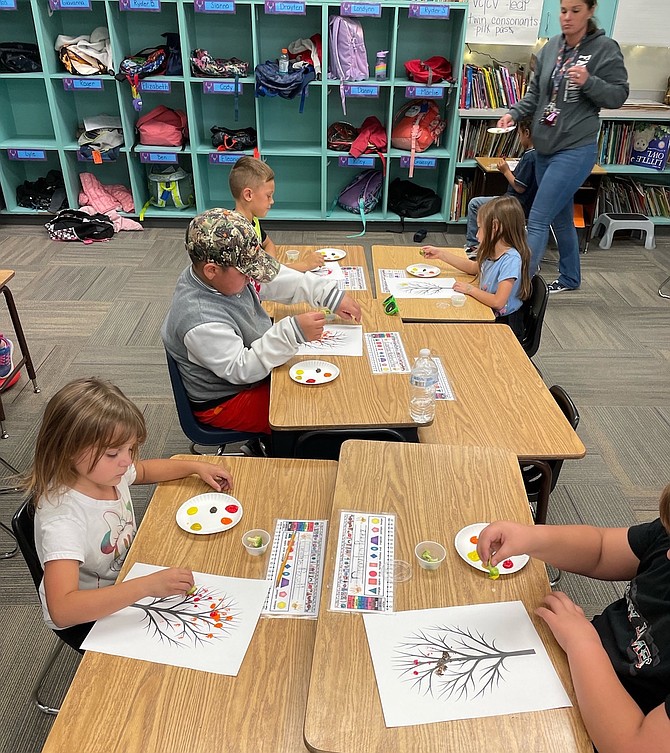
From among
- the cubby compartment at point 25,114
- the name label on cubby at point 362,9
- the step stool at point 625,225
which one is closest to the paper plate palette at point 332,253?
the name label on cubby at point 362,9

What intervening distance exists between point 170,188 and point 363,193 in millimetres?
1605

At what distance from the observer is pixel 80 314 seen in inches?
151

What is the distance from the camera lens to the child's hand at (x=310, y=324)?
1.94 m

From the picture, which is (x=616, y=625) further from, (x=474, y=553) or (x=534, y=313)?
(x=534, y=313)

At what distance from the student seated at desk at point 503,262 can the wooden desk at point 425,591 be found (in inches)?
46.4

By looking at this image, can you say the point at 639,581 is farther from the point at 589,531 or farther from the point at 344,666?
the point at 344,666

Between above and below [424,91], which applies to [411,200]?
below

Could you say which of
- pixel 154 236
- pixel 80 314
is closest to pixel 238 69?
pixel 154 236

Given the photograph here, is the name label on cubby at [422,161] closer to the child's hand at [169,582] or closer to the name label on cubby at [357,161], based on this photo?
the name label on cubby at [357,161]

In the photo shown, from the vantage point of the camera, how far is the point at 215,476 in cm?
148

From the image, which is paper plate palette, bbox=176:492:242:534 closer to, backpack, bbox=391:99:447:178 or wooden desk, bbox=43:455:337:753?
wooden desk, bbox=43:455:337:753

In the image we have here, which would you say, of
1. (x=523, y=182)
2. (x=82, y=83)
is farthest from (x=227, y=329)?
(x=82, y=83)

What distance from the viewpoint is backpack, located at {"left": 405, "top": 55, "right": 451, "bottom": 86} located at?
4.75 m

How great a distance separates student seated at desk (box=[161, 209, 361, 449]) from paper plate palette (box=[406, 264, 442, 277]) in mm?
896
